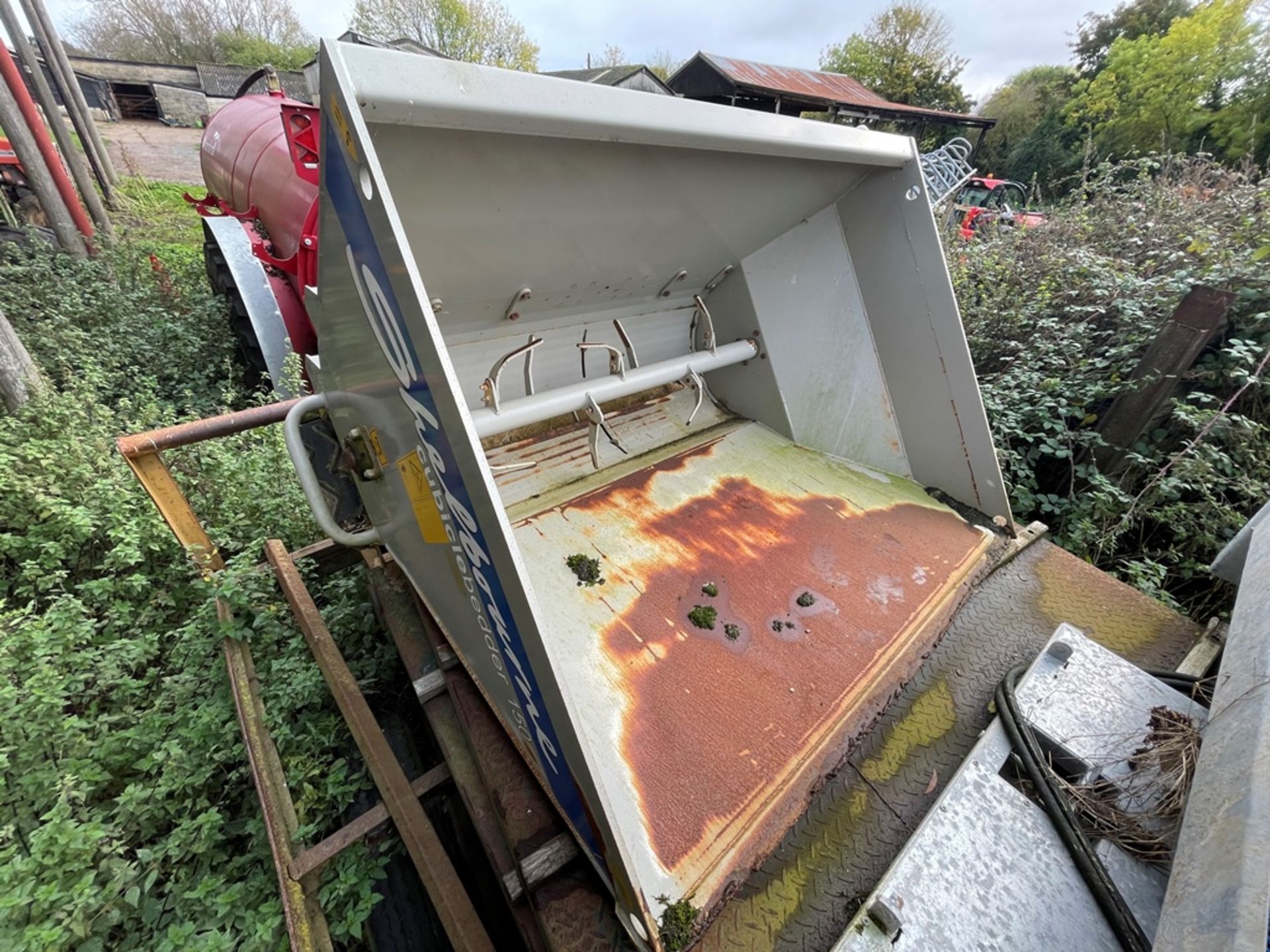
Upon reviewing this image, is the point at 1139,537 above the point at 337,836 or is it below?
below

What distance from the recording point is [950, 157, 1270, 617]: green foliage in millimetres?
2256

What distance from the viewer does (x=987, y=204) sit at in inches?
398

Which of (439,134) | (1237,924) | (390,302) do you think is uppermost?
(439,134)

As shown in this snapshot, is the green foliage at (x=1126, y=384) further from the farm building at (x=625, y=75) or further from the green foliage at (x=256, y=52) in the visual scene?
the green foliage at (x=256, y=52)

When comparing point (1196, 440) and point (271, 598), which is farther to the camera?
point (1196, 440)

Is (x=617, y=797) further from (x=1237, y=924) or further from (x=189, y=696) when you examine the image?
(x=189, y=696)

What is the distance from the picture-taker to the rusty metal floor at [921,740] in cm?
97

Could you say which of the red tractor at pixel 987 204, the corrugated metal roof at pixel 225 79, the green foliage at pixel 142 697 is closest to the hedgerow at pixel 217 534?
the green foliage at pixel 142 697

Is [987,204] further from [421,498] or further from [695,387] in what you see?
[421,498]

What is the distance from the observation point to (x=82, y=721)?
1479 millimetres

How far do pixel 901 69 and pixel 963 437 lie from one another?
32085 millimetres

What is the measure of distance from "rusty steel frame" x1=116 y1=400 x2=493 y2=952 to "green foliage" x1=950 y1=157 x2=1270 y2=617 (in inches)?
108

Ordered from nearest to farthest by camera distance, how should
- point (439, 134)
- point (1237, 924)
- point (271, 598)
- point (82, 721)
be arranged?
point (1237, 924) < point (439, 134) < point (82, 721) < point (271, 598)

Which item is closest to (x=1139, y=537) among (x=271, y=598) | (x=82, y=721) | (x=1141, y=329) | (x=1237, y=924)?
(x=1141, y=329)
